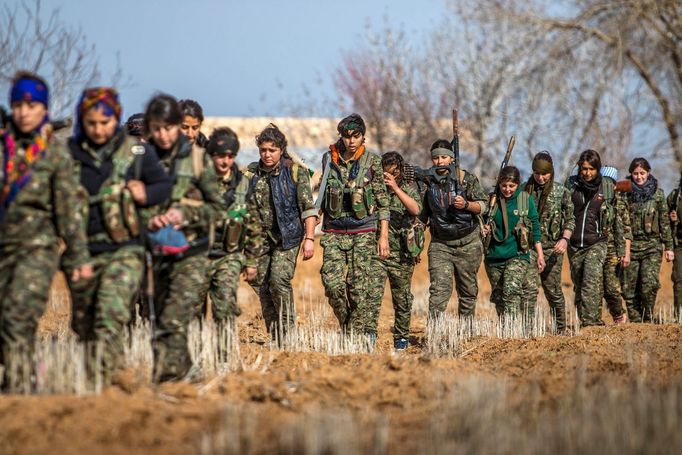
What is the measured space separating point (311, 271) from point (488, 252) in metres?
13.2

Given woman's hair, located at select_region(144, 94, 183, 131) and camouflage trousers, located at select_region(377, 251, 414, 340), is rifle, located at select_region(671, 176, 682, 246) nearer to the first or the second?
camouflage trousers, located at select_region(377, 251, 414, 340)

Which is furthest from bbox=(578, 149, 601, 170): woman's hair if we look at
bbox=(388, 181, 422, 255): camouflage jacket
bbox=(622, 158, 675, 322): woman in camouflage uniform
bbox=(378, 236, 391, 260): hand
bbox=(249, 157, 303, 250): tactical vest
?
bbox=(249, 157, 303, 250): tactical vest

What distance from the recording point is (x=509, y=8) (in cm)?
2497

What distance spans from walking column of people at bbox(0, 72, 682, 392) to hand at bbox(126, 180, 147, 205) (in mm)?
14

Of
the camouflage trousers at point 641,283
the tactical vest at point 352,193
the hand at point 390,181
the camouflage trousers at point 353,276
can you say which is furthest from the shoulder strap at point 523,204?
the camouflage trousers at point 641,283

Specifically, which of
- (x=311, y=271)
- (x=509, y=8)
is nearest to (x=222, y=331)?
→ (x=311, y=271)

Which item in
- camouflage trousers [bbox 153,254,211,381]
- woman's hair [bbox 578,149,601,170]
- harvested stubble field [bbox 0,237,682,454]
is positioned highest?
woman's hair [bbox 578,149,601,170]

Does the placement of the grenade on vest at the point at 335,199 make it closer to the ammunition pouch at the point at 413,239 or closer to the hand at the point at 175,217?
the ammunition pouch at the point at 413,239

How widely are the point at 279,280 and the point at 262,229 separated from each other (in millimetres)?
534

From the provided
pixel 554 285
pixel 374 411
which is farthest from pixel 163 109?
pixel 554 285

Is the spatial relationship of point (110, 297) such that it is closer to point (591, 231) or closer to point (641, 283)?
point (591, 231)

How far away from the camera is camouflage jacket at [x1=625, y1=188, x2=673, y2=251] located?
13.9 m

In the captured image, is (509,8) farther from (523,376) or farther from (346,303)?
(523,376)

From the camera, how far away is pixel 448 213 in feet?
38.6
